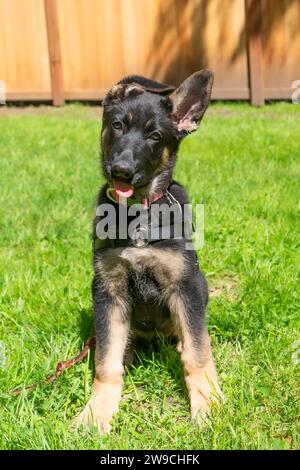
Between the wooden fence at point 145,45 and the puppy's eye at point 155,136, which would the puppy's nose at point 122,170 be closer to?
the puppy's eye at point 155,136

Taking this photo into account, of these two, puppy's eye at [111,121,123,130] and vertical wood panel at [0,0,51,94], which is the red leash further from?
vertical wood panel at [0,0,51,94]

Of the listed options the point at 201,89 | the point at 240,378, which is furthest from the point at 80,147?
the point at 240,378

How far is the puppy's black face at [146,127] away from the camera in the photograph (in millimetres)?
2629

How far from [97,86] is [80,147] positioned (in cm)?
368

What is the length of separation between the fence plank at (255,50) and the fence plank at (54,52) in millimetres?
3349

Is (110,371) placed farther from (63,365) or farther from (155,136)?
(155,136)

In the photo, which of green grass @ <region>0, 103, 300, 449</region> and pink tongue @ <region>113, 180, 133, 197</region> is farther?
pink tongue @ <region>113, 180, 133, 197</region>

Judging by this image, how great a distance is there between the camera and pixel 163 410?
2.58m

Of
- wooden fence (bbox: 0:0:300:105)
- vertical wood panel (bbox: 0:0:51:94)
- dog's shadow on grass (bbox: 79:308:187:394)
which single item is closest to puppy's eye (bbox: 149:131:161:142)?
dog's shadow on grass (bbox: 79:308:187:394)

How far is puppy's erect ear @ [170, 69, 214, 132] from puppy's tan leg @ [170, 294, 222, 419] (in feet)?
2.80

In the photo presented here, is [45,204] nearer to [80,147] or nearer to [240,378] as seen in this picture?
[80,147]

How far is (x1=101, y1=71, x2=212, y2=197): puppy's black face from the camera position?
104 inches

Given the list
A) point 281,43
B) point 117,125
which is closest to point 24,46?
point 281,43

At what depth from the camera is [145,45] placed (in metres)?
10.0
